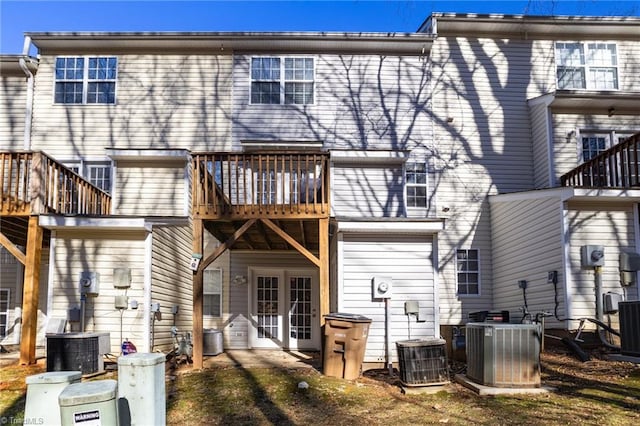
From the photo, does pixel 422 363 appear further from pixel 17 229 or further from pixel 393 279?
pixel 17 229

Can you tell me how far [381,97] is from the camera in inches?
591

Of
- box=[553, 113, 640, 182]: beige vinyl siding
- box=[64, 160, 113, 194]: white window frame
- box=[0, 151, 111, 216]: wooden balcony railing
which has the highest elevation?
box=[553, 113, 640, 182]: beige vinyl siding

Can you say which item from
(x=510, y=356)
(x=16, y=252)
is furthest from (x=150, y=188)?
(x=510, y=356)

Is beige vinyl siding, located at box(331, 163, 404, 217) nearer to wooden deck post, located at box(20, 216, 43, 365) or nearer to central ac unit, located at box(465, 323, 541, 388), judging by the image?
central ac unit, located at box(465, 323, 541, 388)

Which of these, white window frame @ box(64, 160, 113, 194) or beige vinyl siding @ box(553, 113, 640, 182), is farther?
white window frame @ box(64, 160, 113, 194)

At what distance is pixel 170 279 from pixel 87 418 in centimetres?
826

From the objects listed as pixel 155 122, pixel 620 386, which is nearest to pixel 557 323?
pixel 620 386

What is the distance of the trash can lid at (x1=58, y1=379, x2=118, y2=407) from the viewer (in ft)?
13.6

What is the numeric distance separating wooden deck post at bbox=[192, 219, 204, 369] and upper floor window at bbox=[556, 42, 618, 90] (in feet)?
35.7

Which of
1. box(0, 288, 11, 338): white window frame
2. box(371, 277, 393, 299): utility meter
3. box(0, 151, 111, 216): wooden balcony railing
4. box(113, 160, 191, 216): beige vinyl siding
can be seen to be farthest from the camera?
box(0, 288, 11, 338): white window frame

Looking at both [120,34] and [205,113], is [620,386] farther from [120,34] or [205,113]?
[120,34]

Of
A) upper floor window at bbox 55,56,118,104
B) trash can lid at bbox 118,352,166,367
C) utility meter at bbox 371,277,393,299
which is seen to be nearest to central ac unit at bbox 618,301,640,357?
utility meter at bbox 371,277,393,299

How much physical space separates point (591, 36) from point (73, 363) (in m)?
15.1

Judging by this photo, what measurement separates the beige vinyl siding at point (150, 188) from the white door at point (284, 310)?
2.92m
